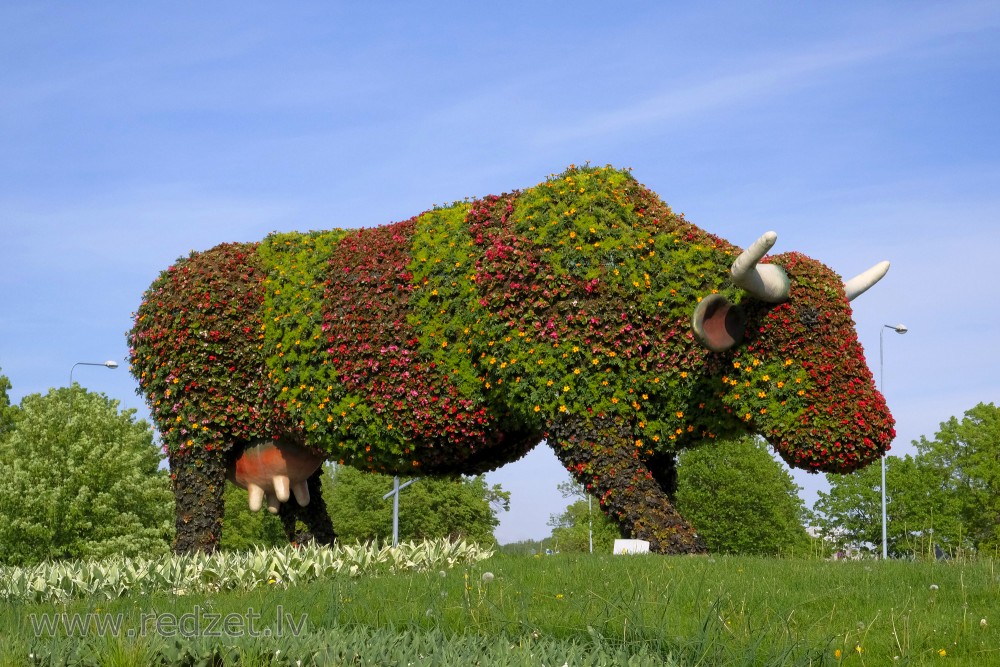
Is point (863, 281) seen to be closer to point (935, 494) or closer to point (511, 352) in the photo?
point (511, 352)

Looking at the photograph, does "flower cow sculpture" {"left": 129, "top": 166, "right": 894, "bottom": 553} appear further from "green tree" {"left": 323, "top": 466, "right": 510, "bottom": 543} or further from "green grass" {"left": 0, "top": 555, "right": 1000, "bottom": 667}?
"green tree" {"left": 323, "top": 466, "right": 510, "bottom": 543}

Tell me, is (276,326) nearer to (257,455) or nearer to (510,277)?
(257,455)

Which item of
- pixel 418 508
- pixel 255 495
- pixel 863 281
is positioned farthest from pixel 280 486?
pixel 418 508

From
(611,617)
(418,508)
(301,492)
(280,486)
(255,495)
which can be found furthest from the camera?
(418,508)

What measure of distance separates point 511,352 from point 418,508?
2664 centimetres

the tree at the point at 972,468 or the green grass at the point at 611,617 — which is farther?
the tree at the point at 972,468

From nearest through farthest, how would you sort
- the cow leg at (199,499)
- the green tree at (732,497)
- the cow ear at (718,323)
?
the cow ear at (718,323)
the cow leg at (199,499)
the green tree at (732,497)

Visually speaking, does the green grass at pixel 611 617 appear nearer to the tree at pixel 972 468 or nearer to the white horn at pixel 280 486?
the white horn at pixel 280 486

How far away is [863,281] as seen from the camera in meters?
11.2

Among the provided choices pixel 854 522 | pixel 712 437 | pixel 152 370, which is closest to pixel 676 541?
pixel 712 437

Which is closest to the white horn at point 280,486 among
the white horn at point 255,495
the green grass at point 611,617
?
the white horn at point 255,495

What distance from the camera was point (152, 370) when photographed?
44.8 ft

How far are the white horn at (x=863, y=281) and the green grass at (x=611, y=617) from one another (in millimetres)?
3091

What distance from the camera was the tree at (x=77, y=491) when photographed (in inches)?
1001
